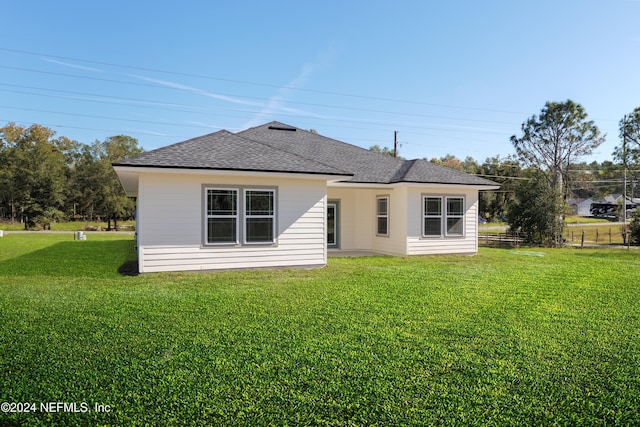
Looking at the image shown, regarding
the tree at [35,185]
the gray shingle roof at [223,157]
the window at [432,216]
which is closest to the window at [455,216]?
the window at [432,216]

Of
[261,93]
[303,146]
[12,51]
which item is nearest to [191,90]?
[261,93]

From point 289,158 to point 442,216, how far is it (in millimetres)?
6336

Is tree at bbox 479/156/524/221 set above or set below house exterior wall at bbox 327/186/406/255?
above

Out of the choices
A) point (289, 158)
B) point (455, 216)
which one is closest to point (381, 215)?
point (455, 216)

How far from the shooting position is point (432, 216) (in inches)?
574

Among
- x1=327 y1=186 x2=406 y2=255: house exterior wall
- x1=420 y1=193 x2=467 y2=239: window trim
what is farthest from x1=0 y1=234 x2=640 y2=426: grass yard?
x1=327 y1=186 x2=406 y2=255: house exterior wall

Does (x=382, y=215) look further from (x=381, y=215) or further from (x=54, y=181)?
(x=54, y=181)

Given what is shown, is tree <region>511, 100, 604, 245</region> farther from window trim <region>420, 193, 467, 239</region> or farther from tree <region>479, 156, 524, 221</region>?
tree <region>479, 156, 524, 221</region>

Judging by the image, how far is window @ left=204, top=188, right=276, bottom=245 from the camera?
33.8 ft

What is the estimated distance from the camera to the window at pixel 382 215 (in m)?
15.3

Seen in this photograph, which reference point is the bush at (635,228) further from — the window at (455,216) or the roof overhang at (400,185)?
the window at (455,216)

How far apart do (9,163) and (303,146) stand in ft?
135

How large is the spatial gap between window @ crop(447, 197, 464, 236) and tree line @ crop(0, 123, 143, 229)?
1326 inches

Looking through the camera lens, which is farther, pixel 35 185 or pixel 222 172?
pixel 35 185
